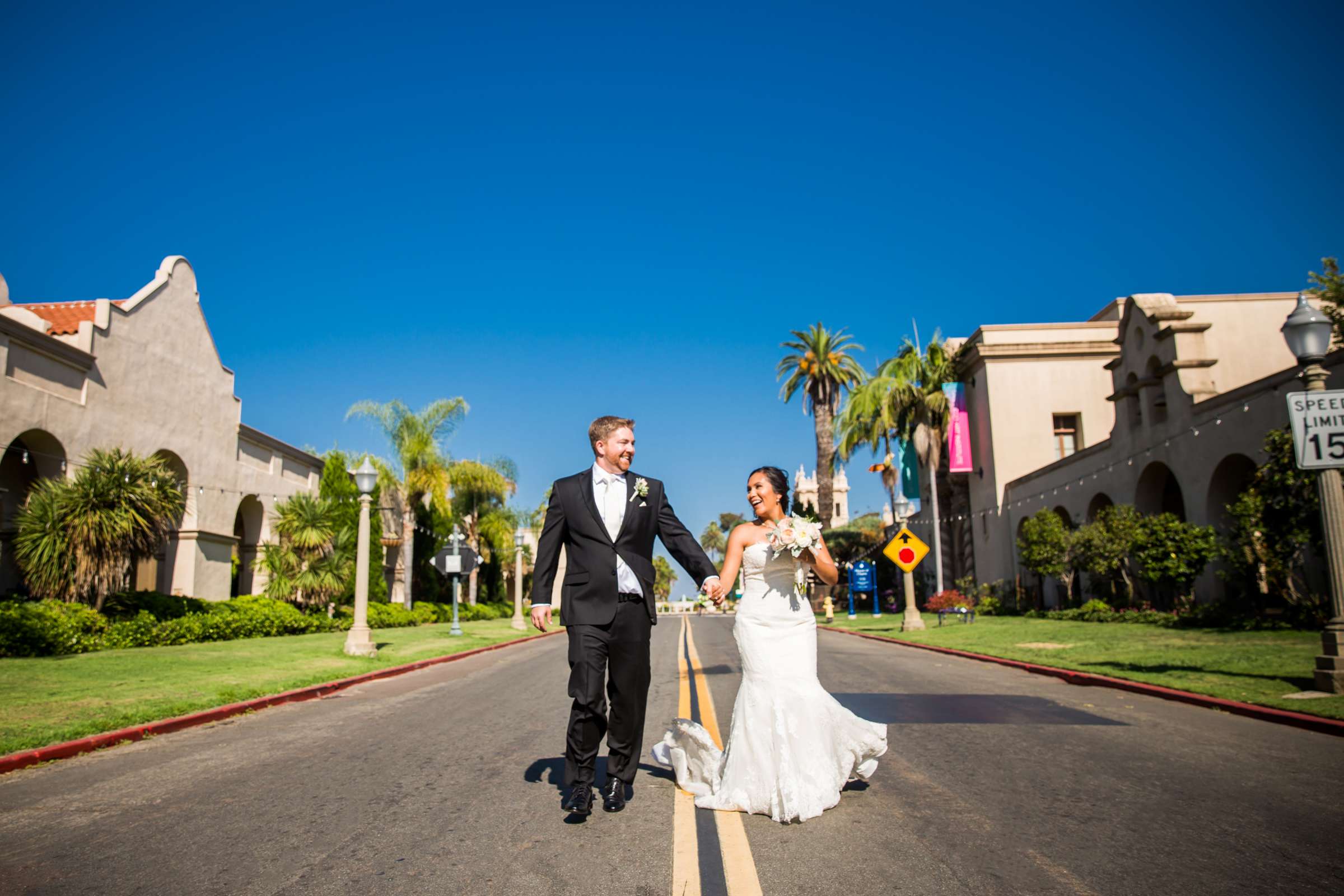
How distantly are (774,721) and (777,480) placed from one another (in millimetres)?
1554

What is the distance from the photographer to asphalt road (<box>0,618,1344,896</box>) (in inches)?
151

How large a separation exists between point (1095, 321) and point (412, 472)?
33701 mm

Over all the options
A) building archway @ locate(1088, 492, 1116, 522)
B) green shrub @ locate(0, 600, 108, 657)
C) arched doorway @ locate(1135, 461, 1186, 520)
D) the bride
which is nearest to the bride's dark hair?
the bride

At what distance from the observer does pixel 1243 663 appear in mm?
11984

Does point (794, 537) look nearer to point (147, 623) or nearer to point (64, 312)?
point (147, 623)

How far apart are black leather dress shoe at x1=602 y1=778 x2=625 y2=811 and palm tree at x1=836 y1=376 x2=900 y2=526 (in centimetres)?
3515

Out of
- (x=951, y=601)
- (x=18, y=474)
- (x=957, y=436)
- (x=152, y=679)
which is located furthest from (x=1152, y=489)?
(x=18, y=474)

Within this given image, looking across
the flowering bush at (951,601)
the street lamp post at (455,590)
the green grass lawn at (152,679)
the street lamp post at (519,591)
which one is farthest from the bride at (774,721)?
the flowering bush at (951,601)

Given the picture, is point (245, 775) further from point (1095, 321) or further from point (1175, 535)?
point (1095, 321)

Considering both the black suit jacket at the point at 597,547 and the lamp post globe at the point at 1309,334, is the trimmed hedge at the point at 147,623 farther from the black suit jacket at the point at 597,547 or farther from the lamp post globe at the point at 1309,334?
the lamp post globe at the point at 1309,334

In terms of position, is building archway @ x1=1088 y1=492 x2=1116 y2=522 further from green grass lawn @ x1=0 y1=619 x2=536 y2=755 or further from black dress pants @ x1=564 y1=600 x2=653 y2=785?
black dress pants @ x1=564 y1=600 x2=653 y2=785

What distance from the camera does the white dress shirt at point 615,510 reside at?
4926 millimetres

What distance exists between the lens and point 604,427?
17.4ft

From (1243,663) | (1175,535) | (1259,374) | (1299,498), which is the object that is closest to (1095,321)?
(1259,374)
